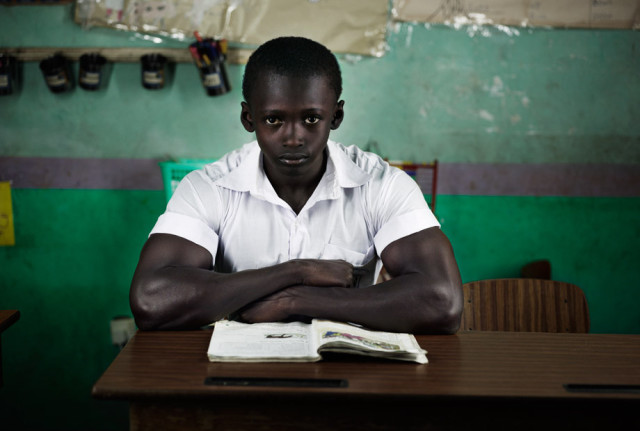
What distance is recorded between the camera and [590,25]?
9.62 feet

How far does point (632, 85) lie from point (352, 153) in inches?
76.0

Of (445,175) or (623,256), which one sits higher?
(445,175)

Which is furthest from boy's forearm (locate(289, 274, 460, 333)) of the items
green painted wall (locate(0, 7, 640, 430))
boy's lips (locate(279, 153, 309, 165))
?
green painted wall (locate(0, 7, 640, 430))

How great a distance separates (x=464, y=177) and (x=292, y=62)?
1.68 metres

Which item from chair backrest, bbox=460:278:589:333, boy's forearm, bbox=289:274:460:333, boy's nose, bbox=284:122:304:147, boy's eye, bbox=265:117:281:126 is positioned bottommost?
chair backrest, bbox=460:278:589:333

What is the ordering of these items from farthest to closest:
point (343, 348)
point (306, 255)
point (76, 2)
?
point (76, 2) < point (306, 255) < point (343, 348)

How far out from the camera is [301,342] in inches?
48.4

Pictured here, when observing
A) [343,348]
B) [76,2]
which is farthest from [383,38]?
[343,348]

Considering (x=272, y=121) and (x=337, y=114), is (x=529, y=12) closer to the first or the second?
(x=337, y=114)

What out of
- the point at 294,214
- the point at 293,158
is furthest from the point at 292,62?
the point at 294,214

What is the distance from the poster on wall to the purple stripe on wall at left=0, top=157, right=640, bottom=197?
27.7 inches

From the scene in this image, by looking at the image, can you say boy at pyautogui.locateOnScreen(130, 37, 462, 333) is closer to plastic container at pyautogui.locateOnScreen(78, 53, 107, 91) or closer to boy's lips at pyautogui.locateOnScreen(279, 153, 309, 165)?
boy's lips at pyautogui.locateOnScreen(279, 153, 309, 165)

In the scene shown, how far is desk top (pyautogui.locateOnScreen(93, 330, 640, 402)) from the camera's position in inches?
40.3

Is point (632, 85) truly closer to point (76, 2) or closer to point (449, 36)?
point (449, 36)
